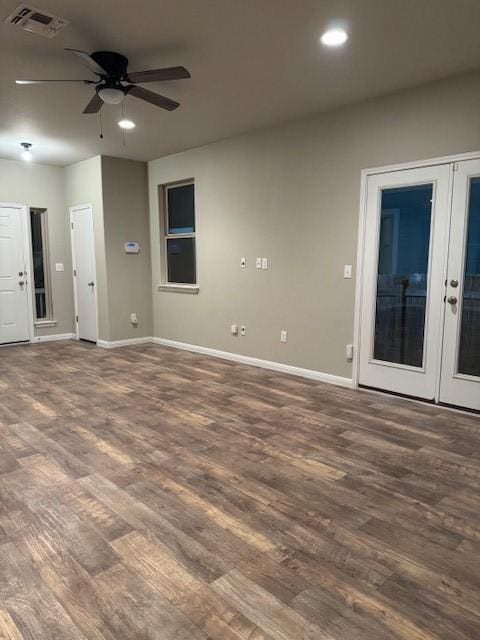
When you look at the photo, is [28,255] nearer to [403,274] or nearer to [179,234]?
[179,234]

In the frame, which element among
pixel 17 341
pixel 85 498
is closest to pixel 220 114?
pixel 85 498

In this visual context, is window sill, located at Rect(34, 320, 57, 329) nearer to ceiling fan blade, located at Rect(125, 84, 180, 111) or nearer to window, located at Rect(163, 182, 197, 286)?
window, located at Rect(163, 182, 197, 286)

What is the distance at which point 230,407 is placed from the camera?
3.73 metres

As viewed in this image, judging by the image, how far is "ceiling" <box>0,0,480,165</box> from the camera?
8.25ft

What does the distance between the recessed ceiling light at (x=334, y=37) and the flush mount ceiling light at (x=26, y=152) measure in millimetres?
4014

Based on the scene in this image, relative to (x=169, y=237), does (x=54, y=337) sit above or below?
below

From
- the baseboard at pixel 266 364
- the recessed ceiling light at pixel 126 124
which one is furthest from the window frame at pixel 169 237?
the recessed ceiling light at pixel 126 124

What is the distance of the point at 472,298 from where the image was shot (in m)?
3.46

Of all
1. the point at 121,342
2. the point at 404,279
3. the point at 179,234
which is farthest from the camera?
the point at 121,342

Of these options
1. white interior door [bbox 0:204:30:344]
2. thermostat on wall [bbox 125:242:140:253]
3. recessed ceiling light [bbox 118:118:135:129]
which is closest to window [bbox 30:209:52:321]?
white interior door [bbox 0:204:30:344]

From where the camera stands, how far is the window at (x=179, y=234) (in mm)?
6086

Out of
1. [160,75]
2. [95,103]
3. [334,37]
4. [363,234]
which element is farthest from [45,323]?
[334,37]

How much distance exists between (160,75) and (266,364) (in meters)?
3.18

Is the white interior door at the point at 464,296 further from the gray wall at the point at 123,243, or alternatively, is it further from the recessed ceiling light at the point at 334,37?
the gray wall at the point at 123,243
